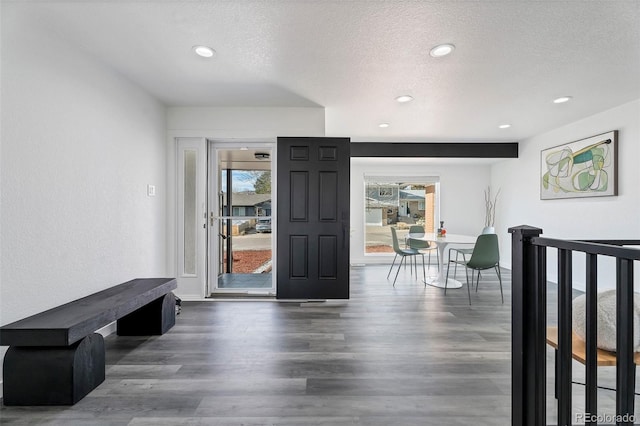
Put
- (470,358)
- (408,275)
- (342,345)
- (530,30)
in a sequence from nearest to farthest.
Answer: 1. (530,30)
2. (470,358)
3. (342,345)
4. (408,275)

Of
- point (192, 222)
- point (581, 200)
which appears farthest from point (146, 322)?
point (581, 200)

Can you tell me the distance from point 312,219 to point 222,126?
163 centimetres

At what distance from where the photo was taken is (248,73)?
8.94 feet

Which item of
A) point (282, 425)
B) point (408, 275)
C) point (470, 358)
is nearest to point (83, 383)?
point (282, 425)

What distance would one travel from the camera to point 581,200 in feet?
13.4

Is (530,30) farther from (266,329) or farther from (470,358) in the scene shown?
(266,329)

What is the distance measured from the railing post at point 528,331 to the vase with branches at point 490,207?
5.50 metres

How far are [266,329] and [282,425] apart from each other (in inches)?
50.6

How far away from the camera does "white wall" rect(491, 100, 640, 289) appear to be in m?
3.44

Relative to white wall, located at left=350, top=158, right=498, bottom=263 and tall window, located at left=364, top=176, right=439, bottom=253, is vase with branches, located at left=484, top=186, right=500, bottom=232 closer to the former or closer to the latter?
white wall, located at left=350, top=158, right=498, bottom=263

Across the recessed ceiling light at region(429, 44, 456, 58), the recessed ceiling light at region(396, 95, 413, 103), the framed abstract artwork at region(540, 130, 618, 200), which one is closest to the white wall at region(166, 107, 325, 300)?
the recessed ceiling light at region(396, 95, 413, 103)

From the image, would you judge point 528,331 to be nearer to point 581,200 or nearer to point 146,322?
point 146,322

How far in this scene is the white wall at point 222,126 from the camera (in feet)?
12.0

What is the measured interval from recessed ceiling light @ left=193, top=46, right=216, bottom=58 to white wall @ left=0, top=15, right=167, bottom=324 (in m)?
0.93
